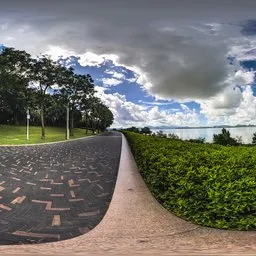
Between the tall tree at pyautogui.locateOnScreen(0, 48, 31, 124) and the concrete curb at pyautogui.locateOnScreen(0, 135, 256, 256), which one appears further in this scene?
the tall tree at pyautogui.locateOnScreen(0, 48, 31, 124)

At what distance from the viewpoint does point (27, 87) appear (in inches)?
1508

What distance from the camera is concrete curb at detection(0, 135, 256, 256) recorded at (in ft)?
12.0

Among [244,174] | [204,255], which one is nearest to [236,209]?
[244,174]

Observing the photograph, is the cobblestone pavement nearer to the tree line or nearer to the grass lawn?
the grass lawn

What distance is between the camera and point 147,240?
410 cm

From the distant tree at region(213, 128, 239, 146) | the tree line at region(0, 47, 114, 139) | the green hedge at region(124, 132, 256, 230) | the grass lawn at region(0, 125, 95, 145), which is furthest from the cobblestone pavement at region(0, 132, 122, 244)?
the tree line at region(0, 47, 114, 139)

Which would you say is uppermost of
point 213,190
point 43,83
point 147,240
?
point 43,83

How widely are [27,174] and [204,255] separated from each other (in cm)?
691

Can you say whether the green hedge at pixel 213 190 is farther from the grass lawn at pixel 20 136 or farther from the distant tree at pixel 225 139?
the grass lawn at pixel 20 136

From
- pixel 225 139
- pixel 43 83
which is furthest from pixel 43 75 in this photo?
pixel 225 139

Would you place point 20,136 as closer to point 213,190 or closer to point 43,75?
point 43,75

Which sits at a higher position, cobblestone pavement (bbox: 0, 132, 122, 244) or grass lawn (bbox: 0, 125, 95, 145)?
grass lawn (bbox: 0, 125, 95, 145)

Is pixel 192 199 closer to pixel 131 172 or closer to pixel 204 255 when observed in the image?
pixel 204 255

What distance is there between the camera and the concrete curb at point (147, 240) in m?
3.67
